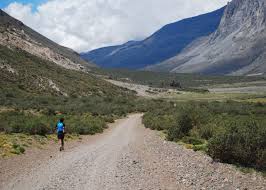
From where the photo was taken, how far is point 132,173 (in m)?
16.7

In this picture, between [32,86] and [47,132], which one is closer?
[47,132]

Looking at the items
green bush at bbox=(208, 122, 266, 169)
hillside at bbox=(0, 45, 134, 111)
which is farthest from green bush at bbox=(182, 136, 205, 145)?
hillside at bbox=(0, 45, 134, 111)

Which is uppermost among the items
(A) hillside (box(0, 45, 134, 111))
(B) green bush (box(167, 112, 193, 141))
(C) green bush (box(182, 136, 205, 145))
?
(A) hillside (box(0, 45, 134, 111))

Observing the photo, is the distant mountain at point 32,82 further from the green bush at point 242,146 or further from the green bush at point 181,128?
the green bush at point 242,146

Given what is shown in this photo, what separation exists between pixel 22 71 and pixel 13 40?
28904mm

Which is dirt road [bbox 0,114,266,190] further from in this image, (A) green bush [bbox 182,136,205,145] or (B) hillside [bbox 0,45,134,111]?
(B) hillside [bbox 0,45,134,111]

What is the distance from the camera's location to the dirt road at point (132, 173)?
14.4 meters

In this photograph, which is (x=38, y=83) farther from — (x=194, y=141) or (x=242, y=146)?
(x=242, y=146)

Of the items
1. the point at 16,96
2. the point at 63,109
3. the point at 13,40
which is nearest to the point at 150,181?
the point at 63,109

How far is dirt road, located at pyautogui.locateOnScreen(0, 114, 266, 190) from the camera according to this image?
14.4 metres

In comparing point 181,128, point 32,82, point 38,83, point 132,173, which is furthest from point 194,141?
Answer: point 38,83

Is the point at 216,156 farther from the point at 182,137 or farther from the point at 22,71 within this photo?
the point at 22,71

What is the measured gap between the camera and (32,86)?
269ft

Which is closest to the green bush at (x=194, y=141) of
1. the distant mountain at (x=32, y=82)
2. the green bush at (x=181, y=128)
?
the green bush at (x=181, y=128)
